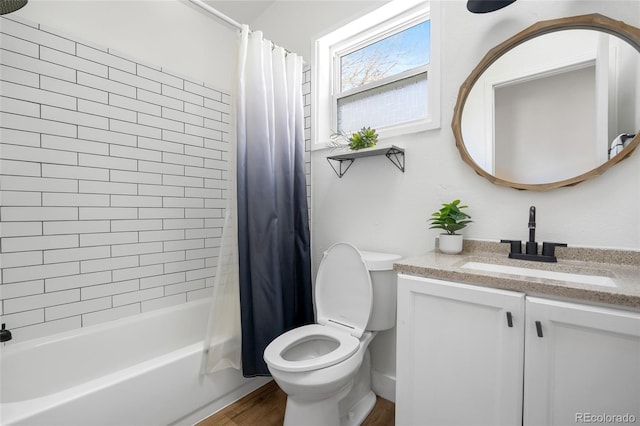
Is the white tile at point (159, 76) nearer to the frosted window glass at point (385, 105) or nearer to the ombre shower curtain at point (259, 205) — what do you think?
the ombre shower curtain at point (259, 205)

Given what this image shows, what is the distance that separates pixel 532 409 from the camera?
872mm

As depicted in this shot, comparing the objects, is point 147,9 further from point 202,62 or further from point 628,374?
point 628,374

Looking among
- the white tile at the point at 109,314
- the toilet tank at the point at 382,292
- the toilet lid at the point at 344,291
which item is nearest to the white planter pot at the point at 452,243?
the toilet tank at the point at 382,292

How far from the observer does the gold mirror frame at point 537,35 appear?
3.55 ft

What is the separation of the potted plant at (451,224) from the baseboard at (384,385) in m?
0.89

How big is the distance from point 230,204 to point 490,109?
1.43 m

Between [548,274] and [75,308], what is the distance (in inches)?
93.8

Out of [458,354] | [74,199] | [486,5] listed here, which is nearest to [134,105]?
[74,199]

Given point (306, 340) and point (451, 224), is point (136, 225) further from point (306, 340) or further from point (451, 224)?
point (451, 224)

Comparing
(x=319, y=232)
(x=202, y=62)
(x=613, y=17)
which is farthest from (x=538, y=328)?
(x=202, y=62)

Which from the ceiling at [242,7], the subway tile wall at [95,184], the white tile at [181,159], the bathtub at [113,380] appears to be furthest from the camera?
the ceiling at [242,7]

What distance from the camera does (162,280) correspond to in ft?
6.57

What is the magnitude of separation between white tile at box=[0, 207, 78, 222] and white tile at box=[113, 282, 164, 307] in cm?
57

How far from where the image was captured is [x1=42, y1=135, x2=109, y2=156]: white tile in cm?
155
